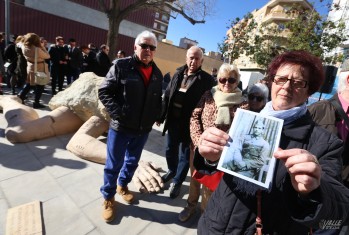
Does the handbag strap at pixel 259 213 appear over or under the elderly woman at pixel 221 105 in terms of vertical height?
under

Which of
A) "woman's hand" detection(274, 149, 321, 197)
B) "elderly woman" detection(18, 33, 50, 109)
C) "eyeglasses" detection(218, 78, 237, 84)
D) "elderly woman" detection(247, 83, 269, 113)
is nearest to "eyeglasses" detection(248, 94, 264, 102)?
"elderly woman" detection(247, 83, 269, 113)

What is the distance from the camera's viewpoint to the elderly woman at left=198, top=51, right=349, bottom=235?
854mm

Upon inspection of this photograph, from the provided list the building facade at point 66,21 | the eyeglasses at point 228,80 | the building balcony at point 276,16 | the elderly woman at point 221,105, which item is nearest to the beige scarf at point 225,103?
the elderly woman at point 221,105

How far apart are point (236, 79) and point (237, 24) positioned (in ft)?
75.2

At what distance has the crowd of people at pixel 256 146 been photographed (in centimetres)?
90

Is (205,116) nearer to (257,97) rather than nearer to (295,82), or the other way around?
(257,97)

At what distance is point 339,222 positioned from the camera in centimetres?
94

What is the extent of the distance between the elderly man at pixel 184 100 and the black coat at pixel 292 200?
1717mm

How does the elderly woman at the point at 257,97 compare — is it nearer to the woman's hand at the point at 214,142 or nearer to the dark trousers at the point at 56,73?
the woman's hand at the point at 214,142

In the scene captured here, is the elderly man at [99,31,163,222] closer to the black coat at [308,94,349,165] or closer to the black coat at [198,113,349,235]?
the black coat at [198,113,349,235]

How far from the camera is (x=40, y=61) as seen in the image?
561 centimetres

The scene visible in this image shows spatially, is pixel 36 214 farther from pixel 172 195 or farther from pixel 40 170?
pixel 172 195

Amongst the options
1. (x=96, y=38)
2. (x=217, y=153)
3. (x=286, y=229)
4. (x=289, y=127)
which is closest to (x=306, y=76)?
(x=289, y=127)

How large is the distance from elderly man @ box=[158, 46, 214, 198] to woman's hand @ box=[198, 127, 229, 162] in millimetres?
1883
